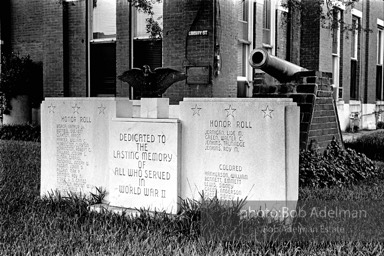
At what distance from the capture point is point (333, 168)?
7.89 metres

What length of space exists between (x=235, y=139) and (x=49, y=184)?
107 inches

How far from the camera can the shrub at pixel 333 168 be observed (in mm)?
7504

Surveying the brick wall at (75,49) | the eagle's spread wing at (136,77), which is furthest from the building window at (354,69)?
the eagle's spread wing at (136,77)

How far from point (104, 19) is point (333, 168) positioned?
29.7 feet

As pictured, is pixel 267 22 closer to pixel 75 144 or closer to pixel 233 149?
pixel 75 144

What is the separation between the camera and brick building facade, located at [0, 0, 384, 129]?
12609 mm

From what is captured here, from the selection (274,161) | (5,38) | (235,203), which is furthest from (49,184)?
(5,38)

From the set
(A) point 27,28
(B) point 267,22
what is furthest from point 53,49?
(B) point 267,22

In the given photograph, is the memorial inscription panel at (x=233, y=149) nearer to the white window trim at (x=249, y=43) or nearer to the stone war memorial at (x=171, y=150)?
the stone war memorial at (x=171, y=150)

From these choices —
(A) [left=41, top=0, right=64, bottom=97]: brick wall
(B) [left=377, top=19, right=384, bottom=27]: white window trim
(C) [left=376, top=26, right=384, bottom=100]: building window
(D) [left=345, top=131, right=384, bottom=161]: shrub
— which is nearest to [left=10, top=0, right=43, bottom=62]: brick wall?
(A) [left=41, top=0, right=64, bottom=97]: brick wall

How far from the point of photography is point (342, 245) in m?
4.31

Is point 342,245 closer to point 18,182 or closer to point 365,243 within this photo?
point 365,243

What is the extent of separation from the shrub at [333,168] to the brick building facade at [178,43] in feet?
5.42

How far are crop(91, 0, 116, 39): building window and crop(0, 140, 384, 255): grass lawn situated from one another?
876 centimetres
